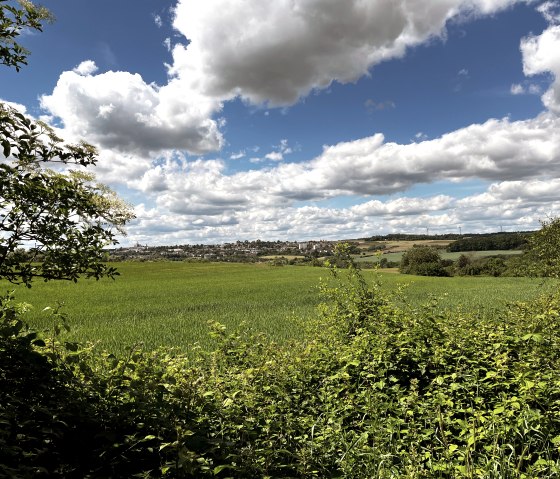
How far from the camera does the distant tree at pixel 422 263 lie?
90.9 meters

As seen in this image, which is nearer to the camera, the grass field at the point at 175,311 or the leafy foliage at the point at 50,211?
the leafy foliage at the point at 50,211

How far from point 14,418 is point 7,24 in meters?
3.96

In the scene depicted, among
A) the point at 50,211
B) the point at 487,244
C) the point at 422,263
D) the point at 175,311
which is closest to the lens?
the point at 50,211

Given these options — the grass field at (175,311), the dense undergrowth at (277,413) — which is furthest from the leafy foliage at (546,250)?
the dense undergrowth at (277,413)

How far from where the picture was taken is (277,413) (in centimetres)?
587

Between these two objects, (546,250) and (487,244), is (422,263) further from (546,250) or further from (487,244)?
(546,250)

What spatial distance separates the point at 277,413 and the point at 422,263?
9520 centimetres

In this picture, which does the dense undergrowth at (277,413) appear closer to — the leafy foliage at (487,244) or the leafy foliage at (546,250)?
the leafy foliage at (546,250)

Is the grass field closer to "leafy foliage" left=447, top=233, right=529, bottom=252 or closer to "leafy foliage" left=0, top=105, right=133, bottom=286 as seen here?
"leafy foliage" left=0, top=105, right=133, bottom=286

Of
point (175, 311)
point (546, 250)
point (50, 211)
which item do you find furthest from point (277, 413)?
point (546, 250)

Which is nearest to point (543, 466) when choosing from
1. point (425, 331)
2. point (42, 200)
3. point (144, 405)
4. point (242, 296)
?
point (425, 331)

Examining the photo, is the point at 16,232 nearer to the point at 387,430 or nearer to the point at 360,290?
the point at 387,430

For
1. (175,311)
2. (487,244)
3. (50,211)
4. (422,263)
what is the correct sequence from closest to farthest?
(50,211)
(175,311)
(422,263)
(487,244)

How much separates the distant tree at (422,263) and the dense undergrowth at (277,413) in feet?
292
